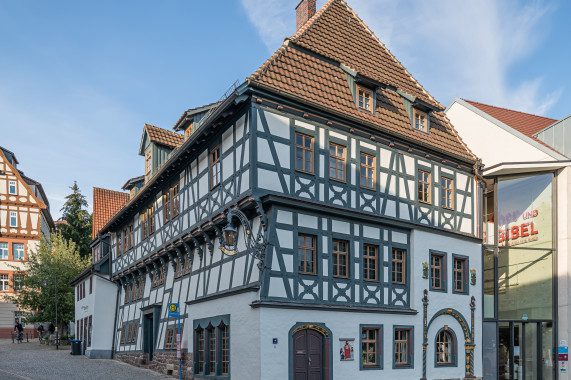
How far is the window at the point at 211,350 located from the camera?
19875 millimetres

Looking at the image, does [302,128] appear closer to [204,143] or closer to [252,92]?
[252,92]

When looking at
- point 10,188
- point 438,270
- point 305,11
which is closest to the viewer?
point 438,270

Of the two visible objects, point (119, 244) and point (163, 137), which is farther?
point (119, 244)

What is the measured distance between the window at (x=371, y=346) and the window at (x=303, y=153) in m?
5.61

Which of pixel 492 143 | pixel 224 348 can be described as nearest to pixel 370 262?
pixel 224 348

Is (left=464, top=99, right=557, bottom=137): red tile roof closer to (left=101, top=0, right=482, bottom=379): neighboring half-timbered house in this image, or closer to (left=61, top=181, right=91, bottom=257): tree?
(left=101, top=0, right=482, bottom=379): neighboring half-timbered house

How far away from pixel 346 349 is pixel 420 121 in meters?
9.90

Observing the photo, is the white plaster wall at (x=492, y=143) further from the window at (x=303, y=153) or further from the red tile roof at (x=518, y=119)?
the window at (x=303, y=153)

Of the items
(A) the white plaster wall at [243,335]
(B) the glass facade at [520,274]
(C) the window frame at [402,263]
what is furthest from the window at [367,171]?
(B) the glass facade at [520,274]

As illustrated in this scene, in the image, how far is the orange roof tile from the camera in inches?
1179

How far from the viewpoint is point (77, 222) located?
199ft

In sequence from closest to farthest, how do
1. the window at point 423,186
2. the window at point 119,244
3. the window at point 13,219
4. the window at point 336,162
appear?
the window at point 336,162 → the window at point 423,186 → the window at point 119,244 → the window at point 13,219

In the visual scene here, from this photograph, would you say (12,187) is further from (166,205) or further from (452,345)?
(452,345)

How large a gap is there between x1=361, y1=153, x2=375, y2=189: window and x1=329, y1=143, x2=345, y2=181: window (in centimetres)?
100
